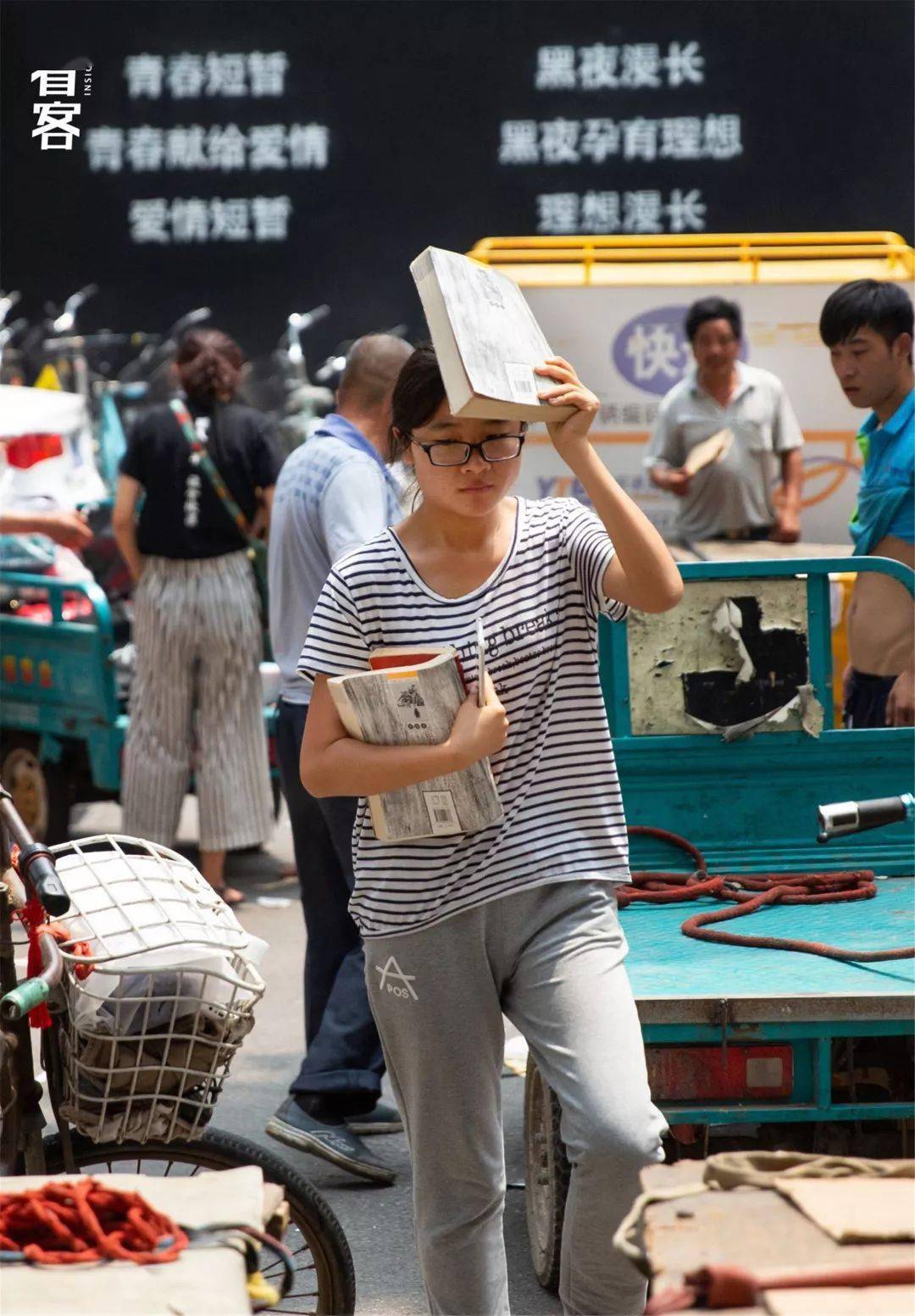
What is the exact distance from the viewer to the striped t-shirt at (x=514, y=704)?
2896 millimetres

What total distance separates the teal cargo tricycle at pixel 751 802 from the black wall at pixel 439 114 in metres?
5.71

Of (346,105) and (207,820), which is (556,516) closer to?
(207,820)

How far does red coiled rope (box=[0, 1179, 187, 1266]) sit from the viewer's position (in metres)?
2.07

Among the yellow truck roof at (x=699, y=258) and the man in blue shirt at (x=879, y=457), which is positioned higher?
the yellow truck roof at (x=699, y=258)

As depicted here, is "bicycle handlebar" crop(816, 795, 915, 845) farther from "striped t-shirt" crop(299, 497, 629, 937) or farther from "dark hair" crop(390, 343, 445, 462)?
"dark hair" crop(390, 343, 445, 462)

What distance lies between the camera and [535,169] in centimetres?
980

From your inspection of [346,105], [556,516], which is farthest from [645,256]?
[556,516]

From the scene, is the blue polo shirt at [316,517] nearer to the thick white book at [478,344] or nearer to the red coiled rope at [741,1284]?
the thick white book at [478,344]

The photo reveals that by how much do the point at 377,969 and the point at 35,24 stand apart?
27.5ft

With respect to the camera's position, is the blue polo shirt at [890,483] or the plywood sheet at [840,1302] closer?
the plywood sheet at [840,1302]

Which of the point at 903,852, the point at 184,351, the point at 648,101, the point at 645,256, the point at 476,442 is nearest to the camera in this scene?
the point at 476,442

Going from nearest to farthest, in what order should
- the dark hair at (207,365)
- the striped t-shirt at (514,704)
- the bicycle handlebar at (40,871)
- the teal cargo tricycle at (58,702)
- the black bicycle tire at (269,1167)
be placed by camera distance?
the bicycle handlebar at (40,871)
the striped t-shirt at (514,704)
the black bicycle tire at (269,1167)
the dark hair at (207,365)
the teal cargo tricycle at (58,702)

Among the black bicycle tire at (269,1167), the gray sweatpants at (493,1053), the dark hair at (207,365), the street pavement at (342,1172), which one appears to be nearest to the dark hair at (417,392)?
the gray sweatpants at (493,1053)

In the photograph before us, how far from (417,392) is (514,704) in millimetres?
542
